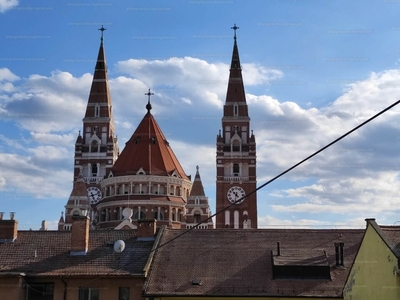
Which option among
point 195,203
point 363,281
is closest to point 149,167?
point 195,203

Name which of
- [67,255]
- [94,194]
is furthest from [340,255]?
[94,194]

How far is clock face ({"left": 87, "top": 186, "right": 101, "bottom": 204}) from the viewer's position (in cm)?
9709

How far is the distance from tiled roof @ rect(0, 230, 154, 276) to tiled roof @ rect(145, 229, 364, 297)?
1244mm

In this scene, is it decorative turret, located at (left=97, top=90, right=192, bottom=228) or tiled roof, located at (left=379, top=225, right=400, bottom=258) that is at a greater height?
decorative turret, located at (left=97, top=90, right=192, bottom=228)

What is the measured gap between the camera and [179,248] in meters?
31.3

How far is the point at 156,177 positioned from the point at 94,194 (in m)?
12.4

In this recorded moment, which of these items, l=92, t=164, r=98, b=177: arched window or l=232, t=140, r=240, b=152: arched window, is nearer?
l=232, t=140, r=240, b=152: arched window

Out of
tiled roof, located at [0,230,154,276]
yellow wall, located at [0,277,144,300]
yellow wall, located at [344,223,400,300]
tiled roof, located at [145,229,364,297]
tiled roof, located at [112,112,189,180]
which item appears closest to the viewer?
yellow wall, located at [344,223,400,300]

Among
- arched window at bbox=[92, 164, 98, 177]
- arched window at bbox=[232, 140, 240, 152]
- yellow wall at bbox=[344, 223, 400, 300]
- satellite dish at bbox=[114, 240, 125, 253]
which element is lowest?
yellow wall at bbox=[344, 223, 400, 300]

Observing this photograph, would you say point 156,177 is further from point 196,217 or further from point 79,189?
point 79,189

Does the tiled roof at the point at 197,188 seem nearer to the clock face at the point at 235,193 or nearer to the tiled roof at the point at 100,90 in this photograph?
the clock face at the point at 235,193

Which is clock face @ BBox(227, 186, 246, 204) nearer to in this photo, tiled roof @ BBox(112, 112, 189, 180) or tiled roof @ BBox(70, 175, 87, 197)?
tiled roof @ BBox(112, 112, 189, 180)

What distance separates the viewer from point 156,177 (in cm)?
9100

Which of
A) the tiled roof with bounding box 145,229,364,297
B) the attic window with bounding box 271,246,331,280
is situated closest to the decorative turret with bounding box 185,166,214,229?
the tiled roof with bounding box 145,229,364,297
